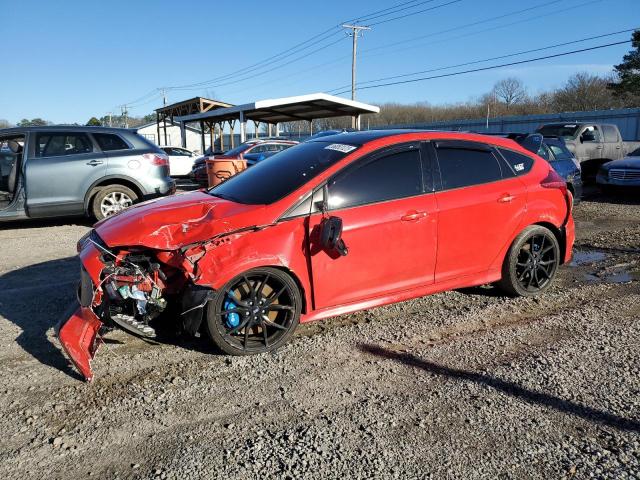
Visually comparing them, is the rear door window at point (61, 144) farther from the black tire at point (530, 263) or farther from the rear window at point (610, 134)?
the rear window at point (610, 134)

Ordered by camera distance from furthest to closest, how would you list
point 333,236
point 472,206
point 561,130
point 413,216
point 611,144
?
point 611,144, point 561,130, point 472,206, point 413,216, point 333,236

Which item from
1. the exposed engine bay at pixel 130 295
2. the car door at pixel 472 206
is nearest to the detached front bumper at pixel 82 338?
the exposed engine bay at pixel 130 295

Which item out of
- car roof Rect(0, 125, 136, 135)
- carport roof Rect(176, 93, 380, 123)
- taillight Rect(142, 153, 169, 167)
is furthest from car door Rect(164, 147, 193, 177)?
taillight Rect(142, 153, 169, 167)

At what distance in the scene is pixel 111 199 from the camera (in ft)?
28.1

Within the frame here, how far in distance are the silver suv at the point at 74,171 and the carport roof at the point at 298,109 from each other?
1556cm

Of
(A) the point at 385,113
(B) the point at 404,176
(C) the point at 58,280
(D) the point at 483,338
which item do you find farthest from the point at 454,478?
(A) the point at 385,113

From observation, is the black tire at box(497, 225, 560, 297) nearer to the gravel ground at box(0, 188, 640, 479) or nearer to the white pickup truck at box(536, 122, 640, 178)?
the gravel ground at box(0, 188, 640, 479)

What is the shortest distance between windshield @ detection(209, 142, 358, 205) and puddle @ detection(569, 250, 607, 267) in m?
3.78

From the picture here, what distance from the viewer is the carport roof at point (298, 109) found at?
2367cm

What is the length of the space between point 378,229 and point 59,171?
6346 mm

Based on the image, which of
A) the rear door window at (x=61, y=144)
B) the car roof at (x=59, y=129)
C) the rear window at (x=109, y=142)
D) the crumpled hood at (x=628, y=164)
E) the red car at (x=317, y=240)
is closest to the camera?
the red car at (x=317, y=240)

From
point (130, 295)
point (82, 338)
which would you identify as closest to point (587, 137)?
point (130, 295)

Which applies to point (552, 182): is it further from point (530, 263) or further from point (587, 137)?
point (587, 137)

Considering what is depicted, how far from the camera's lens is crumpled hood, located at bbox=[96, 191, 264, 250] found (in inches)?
143
